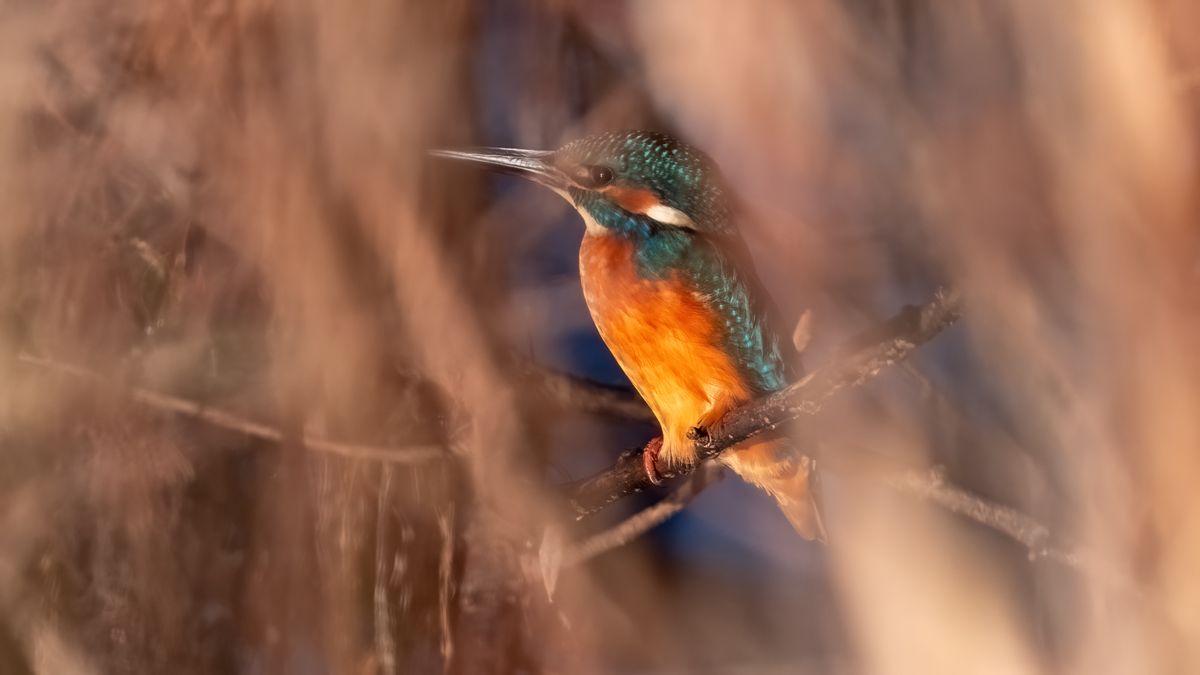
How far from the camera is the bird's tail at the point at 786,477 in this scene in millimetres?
1241

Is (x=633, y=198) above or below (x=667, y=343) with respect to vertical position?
above

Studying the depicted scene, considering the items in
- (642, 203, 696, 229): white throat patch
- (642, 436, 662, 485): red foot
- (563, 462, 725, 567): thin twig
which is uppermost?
(642, 203, 696, 229): white throat patch

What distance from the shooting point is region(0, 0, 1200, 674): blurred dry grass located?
1229 millimetres

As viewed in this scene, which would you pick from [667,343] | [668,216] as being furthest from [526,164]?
[667,343]

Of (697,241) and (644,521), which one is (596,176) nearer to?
(697,241)

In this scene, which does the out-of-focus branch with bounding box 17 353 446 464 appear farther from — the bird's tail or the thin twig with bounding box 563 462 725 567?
the bird's tail

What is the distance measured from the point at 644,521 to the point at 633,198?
1.55ft

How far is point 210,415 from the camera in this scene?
4.61 feet

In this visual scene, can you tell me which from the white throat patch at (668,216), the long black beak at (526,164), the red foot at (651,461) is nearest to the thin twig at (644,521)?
the red foot at (651,461)

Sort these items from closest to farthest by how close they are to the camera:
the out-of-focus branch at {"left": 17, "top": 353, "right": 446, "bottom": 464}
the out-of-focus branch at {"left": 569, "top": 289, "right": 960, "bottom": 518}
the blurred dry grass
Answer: the out-of-focus branch at {"left": 569, "top": 289, "right": 960, "bottom": 518} < the blurred dry grass < the out-of-focus branch at {"left": 17, "top": 353, "right": 446, "bottom": 464}

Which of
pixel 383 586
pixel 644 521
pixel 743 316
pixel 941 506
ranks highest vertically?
pixel 743 316

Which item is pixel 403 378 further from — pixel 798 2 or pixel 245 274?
pixel 798 2

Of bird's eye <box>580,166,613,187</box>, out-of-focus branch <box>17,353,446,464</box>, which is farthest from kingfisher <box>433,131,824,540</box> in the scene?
out-of-focus branch <box>17,353,446,464</box>

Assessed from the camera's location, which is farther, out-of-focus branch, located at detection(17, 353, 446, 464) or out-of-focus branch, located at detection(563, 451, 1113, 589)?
out-of-focus branch, located at detection(17, 353, 446, 464)
